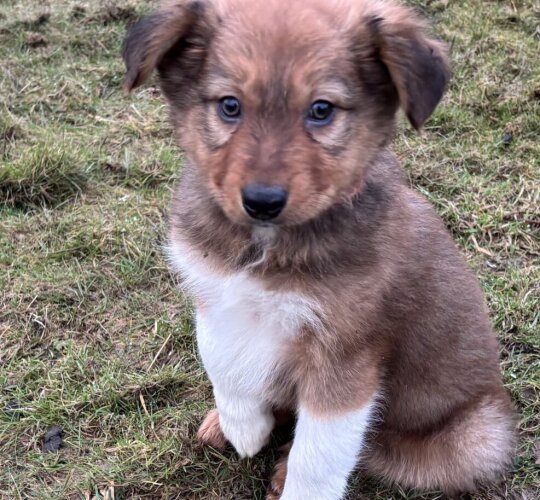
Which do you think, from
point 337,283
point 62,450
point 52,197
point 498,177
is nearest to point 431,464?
point 337,283

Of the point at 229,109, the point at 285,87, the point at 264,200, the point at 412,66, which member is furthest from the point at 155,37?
the point at 412,66

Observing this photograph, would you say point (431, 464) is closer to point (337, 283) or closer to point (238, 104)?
point (337, 283)

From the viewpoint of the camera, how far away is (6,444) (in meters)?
4.03

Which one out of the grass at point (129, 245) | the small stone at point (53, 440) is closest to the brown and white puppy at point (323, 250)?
the grass at point (129, 245)

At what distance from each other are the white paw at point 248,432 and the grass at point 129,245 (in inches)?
7.2

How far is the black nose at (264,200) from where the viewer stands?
8.20ft

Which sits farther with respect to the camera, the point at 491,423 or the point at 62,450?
the point at 62,450

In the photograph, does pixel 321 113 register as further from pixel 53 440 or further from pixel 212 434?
pixel 53 440

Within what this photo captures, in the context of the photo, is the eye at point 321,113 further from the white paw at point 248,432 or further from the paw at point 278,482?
the paw at point 278,482

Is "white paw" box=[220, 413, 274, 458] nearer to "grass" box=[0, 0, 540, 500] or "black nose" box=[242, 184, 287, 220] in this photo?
"grass" box=[0, 0, 540, 500]

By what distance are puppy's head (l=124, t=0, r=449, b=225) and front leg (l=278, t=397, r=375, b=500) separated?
0.97 m

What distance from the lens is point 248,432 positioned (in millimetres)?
3732

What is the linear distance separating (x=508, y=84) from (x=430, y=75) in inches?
162

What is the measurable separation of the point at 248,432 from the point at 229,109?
1.76 meters
